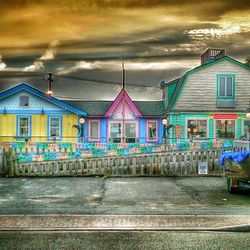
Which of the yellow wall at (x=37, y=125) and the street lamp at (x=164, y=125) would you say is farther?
the yellow wall at (x=37, y=125)

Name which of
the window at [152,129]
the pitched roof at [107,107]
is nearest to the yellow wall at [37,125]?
the pitched roof at [107,107]

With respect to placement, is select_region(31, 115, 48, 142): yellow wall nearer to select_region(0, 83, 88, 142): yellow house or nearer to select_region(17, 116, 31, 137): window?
select_region(0, 83, 88, 142): yellow house

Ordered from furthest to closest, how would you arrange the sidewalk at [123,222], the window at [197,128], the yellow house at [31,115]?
the yellow house at [31,115] < the window at [197,128] < the sidewalk at [123,222]

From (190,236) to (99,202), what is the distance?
16.4 ft

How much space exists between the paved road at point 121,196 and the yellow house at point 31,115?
11.9m

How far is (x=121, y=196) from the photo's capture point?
15672mm

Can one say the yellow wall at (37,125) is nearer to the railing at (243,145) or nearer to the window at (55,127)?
the window at (55,127)

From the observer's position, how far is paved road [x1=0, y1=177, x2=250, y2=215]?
1285 centimetres

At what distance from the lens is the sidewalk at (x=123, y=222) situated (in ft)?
33.8

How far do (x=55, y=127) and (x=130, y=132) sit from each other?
5427 mm

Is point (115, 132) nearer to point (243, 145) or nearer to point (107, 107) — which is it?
point (107, 107)

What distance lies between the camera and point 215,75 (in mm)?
32094

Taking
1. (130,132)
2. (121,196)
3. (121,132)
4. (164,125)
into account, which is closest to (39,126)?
(121,132)

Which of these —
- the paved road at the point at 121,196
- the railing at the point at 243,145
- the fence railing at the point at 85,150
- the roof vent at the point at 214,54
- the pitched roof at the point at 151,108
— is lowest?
the paved road at the point at 121,196
